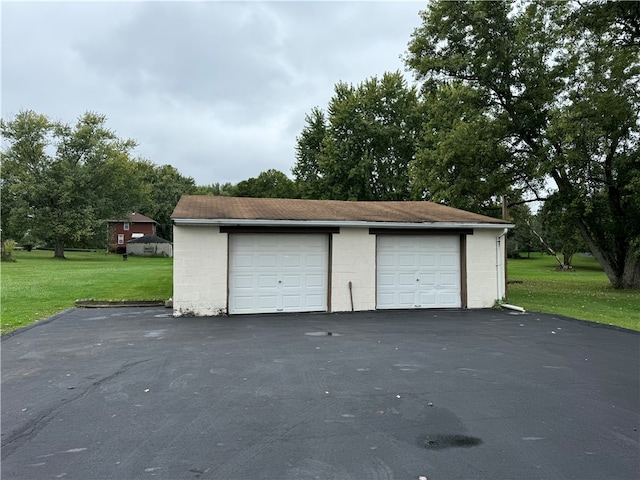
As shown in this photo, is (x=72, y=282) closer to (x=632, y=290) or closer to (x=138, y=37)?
(x=138, y=37)

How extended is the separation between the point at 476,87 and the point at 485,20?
2.91m

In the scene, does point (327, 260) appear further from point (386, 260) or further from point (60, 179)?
point (60, 179)

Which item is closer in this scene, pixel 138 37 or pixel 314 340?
pixel 314 340

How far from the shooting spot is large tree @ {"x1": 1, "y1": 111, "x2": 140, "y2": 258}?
34.8m

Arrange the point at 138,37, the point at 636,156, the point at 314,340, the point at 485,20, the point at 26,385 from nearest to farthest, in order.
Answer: the point at 26,385 < the point at 314,340 < the point at 138,37 < the point at 636,156 < the point at 485,20

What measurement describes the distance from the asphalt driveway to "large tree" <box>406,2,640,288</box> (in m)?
11.5

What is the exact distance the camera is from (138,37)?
14.0 metres

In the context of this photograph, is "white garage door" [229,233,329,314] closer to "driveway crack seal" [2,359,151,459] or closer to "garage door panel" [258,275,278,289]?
"garage door panel" [258,275,278,289]

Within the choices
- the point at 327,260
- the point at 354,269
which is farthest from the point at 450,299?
the point at 327,260

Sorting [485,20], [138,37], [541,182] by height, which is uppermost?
[485,20]

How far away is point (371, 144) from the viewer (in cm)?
3409

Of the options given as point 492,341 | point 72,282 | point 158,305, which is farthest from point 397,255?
point 72,282

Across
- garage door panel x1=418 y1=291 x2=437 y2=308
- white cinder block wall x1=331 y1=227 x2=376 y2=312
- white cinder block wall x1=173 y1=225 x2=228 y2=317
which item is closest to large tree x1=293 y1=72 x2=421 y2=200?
garage door panel x1=418 y1=291 x2=437 y2=308

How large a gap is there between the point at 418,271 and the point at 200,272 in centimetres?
597
